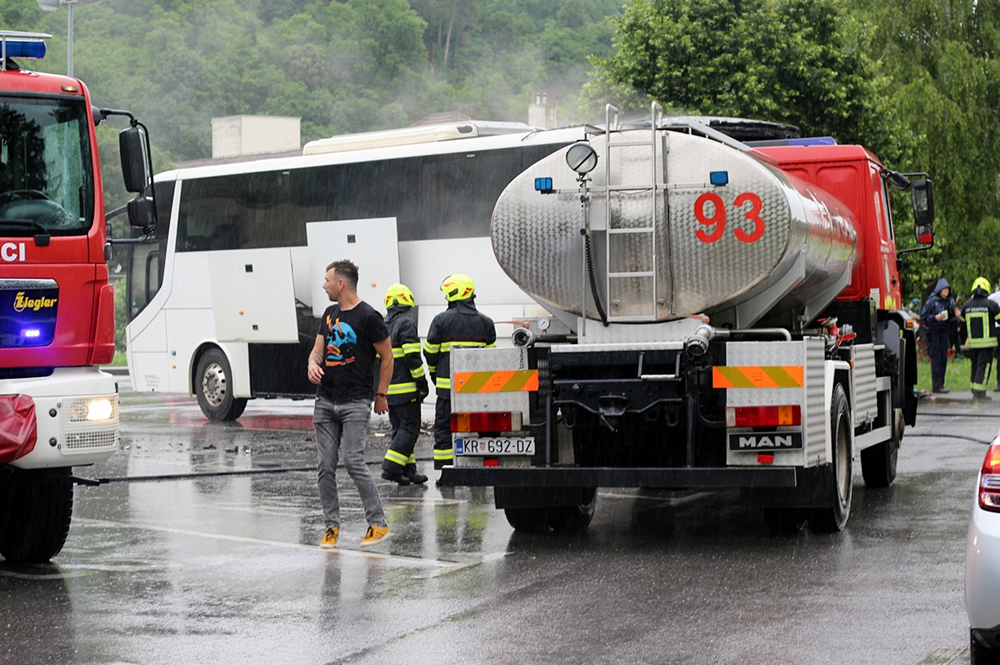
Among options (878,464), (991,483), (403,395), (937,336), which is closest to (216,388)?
(403,395)

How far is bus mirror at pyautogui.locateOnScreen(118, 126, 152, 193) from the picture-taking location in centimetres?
871

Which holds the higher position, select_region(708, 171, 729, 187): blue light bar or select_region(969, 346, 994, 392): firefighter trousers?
select_region(708, 171, 729, 187): blue light bar

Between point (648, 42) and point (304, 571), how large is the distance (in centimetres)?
2059

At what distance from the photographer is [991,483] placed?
16.0 ft

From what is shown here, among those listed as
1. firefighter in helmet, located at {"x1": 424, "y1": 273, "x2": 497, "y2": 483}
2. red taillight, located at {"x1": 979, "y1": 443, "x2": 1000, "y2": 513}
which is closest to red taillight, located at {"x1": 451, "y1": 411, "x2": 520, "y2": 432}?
firefighter in helmet, located at {"x1": 424, "y1": 273, "x2": 497, "y2": 483}

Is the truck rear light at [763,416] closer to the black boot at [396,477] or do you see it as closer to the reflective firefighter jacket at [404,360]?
the reflective firefighter jacket at [404,360]

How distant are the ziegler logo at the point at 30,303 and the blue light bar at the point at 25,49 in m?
1.60

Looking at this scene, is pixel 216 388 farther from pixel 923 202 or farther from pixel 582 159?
pixel 582 159

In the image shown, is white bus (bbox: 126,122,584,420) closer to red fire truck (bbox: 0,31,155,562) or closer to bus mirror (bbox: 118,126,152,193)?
bus mirror (bbox: 118,126,152,193)

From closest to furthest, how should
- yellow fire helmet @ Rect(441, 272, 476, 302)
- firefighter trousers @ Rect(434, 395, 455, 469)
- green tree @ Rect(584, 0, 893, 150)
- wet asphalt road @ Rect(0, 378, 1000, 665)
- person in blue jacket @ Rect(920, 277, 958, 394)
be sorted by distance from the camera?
wet asphalt road @ Rect(0, 378, 1000, 665), yellow fire helmet @ Rect(441, 272, 476, 302), firefighter trousers @ Rect(434, 395, 455, 469), person in blue jacket @ Rect(920, 277, 958, 394), green tree @ Rect(584, 0, 893, 150)

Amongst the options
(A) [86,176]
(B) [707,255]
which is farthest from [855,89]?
(A) [86,176]

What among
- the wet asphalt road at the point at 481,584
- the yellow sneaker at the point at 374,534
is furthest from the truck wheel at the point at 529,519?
the yellow sneaker at the point at 374,534

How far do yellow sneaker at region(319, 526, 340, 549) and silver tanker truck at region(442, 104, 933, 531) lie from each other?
796 mm

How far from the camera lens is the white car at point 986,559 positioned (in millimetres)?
4719
